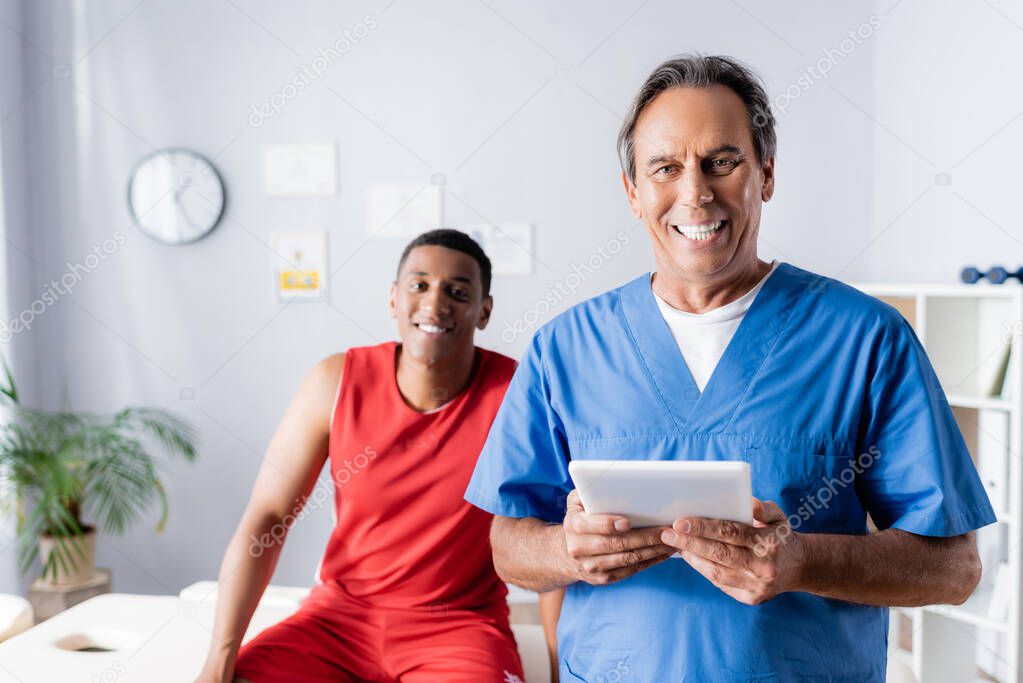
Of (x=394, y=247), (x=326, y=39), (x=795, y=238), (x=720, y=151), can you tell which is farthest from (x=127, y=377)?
(x=720, y=151)

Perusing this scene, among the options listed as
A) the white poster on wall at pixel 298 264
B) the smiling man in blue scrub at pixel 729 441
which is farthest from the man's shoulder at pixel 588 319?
the white poster on wall at pixel 298 264

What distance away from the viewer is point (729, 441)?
3.71 feet

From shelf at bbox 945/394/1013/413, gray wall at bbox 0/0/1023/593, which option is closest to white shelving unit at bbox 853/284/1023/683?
shelf at bbox 945/394/1013/413

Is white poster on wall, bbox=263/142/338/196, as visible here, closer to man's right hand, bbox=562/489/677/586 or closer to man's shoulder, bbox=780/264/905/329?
man's shoulder, bbox=780/264/905/329

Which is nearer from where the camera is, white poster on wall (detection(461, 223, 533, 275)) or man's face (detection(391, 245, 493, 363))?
man's face (detection(391, 245, 493, 363))

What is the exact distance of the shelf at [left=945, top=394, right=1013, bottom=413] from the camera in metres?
2.40

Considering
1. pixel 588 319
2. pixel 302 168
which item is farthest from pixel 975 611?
pixel 302 168

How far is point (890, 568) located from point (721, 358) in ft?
1.09

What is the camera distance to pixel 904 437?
1087 millimetres

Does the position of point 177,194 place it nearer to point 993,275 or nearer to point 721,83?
point 721,83

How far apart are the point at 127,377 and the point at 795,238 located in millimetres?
2779

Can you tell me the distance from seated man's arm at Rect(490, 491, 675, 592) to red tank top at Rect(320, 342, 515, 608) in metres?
0.47

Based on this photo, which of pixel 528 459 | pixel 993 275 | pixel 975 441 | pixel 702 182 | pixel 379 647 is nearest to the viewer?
pixel 702 182

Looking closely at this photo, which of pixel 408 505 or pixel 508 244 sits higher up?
pixel 508 244
